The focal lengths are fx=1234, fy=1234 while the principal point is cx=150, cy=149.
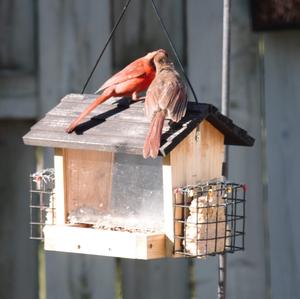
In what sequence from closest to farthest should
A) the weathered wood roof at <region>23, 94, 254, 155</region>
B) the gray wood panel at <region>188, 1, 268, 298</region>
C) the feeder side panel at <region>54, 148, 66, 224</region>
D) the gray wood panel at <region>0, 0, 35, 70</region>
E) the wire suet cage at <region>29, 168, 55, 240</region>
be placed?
the weathered wood roof at <region>23, 94, 254, 155</region>, the feeder side panel at <region>54, 148, 66, 224</region>, the wire suet cage at <region>29, 168, 55, 240</region>, the gray wood panel at <region>188, 1, 268, 298</region>, the gray wood panel at <region>0, 0, 35, 70</region>

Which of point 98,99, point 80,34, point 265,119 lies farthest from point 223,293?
point 80,34

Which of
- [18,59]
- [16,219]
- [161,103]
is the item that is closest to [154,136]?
[161,103]

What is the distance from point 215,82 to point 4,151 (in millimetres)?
837

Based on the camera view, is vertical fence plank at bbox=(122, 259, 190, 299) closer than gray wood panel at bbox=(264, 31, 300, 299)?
No

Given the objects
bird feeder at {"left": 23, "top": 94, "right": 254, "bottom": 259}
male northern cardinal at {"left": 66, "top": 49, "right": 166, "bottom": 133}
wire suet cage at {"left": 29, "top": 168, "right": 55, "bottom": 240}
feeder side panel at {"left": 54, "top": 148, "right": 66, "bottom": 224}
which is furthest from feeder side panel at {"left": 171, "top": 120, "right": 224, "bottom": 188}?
wire suet cage at {"left": 29, "top": 168, "right": 55, "bottom": 240}

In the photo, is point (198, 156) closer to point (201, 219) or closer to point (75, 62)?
point (201, 219)

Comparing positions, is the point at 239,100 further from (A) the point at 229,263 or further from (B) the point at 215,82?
(A) the point at 229,263

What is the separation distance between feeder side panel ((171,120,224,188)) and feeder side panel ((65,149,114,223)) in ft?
0.80

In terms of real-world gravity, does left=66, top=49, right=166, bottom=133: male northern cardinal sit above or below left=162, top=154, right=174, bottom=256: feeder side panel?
above

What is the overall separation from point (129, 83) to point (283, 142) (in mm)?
924

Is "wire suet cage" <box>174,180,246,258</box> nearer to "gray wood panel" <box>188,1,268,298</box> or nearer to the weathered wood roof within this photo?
the weathered wood roof

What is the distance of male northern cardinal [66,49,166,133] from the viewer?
3.69 metres

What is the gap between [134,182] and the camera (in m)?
3.68

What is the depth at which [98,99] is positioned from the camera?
3.69m
